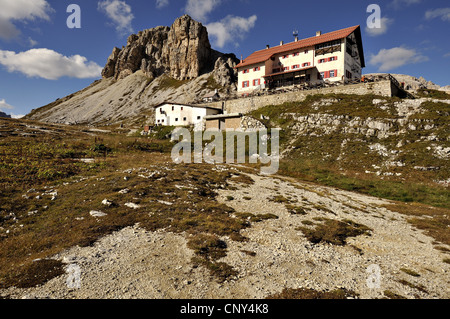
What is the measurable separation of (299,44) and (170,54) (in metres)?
123

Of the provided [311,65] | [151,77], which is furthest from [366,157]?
[151,77]

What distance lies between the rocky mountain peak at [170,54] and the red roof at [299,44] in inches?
2233

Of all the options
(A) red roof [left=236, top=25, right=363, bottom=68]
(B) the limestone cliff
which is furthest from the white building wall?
(B) the limestone cliff

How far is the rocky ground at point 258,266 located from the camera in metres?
9.49

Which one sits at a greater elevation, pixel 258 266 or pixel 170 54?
pixel 170 54

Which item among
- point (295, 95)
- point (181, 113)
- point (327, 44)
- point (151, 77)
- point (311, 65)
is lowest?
point (181, 113)

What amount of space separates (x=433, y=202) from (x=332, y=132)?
74.5 feet

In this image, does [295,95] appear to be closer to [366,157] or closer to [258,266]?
[366,157]

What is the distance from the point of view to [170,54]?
16475cm

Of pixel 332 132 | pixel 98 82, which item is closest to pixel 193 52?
pixel 98 82

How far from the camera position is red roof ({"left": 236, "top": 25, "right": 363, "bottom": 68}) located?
203ft

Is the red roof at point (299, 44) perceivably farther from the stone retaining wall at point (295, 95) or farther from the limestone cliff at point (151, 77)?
the limestone cliff at point (151, 77)

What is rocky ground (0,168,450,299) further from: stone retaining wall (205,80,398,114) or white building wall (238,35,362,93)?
white building wall (238,35,362,93)
